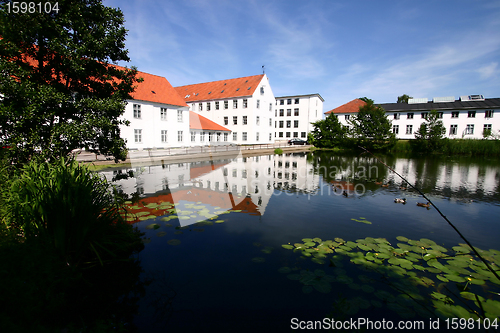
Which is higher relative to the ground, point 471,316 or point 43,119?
point 43,119

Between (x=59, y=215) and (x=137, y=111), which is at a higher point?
(x=137, y=111)

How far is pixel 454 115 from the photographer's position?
53.2 meters

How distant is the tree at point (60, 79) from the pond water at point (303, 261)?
3727 mm

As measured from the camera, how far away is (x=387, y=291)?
5008 mm

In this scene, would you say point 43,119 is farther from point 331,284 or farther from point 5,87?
point 331,284

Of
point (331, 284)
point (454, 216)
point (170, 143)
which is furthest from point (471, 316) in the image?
point (170, 143)

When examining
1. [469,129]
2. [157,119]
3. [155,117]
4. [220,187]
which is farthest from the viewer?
[469,129]

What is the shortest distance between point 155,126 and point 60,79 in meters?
26.9

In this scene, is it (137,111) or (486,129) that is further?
(486,129)

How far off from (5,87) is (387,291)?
38.9 feet

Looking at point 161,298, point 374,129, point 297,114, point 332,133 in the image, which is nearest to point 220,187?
point 161,298

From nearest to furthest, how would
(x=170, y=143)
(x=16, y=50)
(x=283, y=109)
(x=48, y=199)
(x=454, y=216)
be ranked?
(x=48, y=199) → (x=16, y=50) → (x=454, y=216) → (x=170, y=143) → (x=283, y=109)

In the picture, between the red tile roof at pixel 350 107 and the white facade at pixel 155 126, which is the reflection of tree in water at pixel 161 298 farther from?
the red tile roof at pixel 350 107

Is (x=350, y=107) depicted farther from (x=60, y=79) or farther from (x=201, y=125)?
(x=60, y=79)
